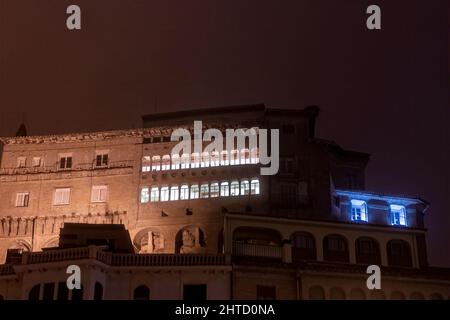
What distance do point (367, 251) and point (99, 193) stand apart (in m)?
29.1

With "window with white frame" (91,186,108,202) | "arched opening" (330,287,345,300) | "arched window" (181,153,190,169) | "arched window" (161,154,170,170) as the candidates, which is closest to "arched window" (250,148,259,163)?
"arched window" (181,153,190,169)

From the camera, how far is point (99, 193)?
80750 mm

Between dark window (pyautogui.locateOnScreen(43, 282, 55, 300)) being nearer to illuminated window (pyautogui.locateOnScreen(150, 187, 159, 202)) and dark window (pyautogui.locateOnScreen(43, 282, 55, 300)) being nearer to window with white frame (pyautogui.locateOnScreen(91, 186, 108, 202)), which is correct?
illuminated window (pyautogui.locateOnScreen(150, 187, 159, 202))

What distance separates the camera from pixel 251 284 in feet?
179

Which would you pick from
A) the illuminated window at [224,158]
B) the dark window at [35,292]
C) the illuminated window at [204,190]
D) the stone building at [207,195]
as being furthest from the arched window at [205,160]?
the dark window at [35,292]

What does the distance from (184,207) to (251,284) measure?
24561mm

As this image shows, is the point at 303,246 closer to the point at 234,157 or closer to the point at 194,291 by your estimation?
the point at 194,291

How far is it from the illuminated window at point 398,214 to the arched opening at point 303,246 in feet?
56.7

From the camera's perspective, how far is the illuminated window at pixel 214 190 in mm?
78137

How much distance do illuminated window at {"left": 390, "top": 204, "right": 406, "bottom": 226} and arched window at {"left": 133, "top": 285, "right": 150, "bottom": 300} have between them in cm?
3359

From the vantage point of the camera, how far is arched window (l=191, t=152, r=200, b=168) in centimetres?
7969
